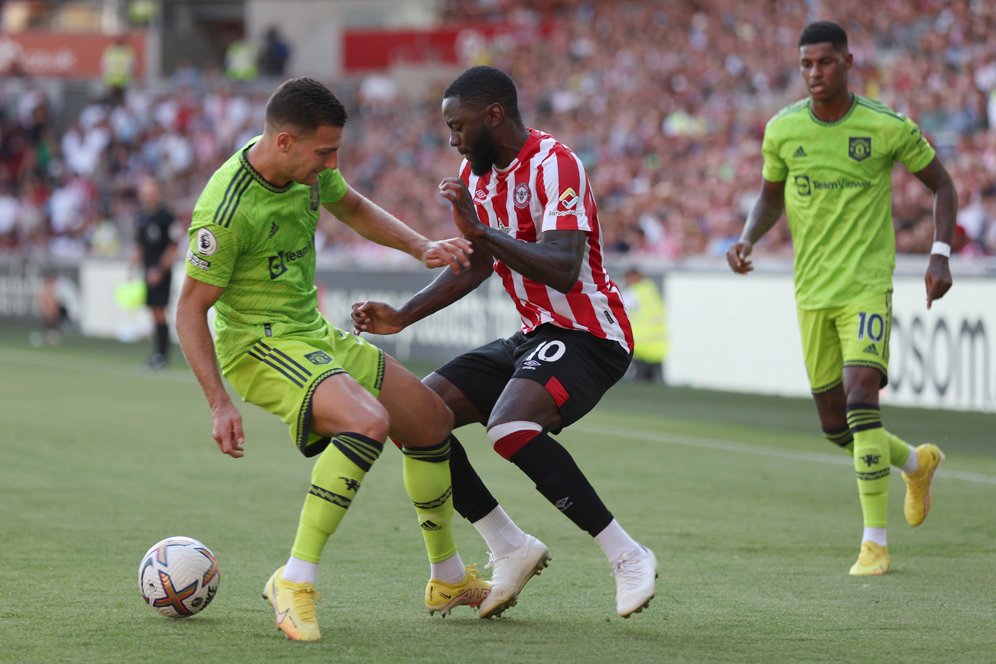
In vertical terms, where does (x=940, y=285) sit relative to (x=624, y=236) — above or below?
above

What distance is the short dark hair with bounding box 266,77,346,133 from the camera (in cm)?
562

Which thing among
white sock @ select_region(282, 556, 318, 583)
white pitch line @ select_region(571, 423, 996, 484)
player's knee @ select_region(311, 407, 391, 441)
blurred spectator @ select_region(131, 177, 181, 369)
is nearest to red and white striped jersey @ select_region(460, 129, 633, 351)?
player's knee @ select_region(311, 407, 391, 441)

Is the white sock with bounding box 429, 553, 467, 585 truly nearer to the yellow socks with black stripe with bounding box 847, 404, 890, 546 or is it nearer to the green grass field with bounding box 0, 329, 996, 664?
the green grass field with bounding box 0, 329, 996, 664

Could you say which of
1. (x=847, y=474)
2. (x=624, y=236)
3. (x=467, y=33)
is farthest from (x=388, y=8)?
(x=847, y=474)

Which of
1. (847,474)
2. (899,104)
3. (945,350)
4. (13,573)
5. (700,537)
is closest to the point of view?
(13,573)

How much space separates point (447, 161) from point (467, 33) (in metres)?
9.05

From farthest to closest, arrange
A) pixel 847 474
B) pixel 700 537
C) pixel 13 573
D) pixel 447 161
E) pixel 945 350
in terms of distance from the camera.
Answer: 1. pixel 447 161
2. pixel 945 350
3. pixel 847 474
4. pixel 700 537
5. pixel 13 573

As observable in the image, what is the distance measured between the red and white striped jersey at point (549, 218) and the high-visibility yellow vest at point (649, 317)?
11.3 metres

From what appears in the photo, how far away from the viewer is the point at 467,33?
37344 millimetres

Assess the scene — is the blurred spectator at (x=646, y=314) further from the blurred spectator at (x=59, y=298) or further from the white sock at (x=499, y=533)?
the blurred spectator at (x=59, y=298)

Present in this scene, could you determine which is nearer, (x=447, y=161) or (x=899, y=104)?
(x=899, y=104)

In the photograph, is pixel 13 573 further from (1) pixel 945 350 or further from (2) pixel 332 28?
(2) pixel 332 28

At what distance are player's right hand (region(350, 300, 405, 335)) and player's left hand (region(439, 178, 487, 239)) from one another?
63 centimetres

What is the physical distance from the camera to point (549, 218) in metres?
5.91
